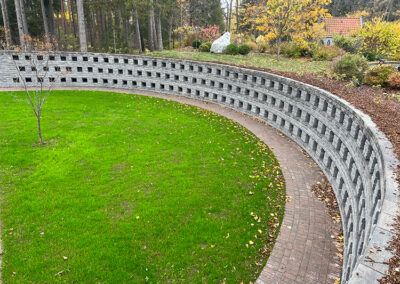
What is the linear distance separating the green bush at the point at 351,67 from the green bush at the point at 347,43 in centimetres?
995

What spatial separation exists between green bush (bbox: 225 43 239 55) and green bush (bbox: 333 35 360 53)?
29.2 feet

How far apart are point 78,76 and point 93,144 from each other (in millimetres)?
12385

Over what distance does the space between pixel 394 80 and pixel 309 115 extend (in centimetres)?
494

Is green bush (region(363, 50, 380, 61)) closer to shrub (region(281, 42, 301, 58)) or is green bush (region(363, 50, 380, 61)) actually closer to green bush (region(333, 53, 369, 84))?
shrub (region(281, 42, 301, 58))

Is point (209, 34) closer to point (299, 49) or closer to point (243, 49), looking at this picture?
point (243, 49)

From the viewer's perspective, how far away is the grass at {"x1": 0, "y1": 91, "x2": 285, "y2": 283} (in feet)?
22.3

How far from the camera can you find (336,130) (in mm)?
10555

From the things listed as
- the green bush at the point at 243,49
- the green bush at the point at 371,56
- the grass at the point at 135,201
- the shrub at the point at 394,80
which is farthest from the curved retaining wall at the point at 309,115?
the green bush at the point at 371,56

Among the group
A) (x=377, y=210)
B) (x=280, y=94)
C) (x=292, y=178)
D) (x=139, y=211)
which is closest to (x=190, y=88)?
(x=280, y=94)

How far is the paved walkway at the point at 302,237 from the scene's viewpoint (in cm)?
672

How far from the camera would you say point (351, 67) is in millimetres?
15750

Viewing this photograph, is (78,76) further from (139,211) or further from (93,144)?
(139,211)

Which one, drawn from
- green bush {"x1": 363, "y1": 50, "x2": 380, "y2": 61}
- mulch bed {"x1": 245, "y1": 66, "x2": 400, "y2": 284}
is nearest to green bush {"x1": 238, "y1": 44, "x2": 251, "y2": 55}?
green bush {"x1": 363, "y1": 50, "x2": 380, "y2": 61}

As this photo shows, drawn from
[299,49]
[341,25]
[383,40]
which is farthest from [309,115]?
[341,25]
